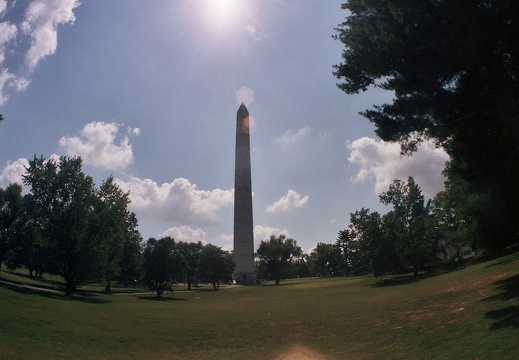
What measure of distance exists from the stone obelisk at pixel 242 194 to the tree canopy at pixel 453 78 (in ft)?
187

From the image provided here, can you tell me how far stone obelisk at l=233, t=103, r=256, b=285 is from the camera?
249ft

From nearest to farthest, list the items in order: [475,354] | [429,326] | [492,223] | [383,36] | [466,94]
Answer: [475,354], [429,326], [383,36], [466,94], [492,223]

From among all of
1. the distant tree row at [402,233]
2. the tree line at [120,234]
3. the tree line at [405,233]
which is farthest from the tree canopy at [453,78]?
the distant tree row at [402,233]

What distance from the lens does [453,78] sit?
18.1m

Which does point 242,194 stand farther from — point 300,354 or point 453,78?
point 300,354

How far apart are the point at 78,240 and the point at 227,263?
120ft

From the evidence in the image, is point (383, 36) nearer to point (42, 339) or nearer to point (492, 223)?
point (492, 223)

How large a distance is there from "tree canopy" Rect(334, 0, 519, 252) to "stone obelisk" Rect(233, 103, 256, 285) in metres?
57.1

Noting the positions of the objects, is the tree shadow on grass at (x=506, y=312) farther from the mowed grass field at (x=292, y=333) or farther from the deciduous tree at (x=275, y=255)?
the deciduous tree at (x=275, y=255)

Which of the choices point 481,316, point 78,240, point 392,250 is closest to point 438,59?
point 481,316

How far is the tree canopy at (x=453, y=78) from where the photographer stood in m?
15.1

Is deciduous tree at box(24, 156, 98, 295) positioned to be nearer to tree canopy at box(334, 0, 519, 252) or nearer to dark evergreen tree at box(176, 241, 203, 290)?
tree canopy at box(334, 0, 519, 252)

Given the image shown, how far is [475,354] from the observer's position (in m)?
10.2

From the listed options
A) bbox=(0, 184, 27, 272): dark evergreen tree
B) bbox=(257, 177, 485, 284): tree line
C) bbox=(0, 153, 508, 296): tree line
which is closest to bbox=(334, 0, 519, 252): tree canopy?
bbox=(0, 153, 508, 296): tree line
